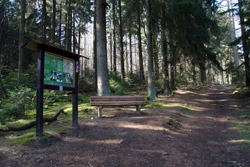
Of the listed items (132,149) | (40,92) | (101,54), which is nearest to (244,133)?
(132,149)

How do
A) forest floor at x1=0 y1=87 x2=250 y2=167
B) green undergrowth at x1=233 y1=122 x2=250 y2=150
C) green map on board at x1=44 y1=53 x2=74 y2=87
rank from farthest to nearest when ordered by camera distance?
green undergrowth at x1=233 y1=122 x2=250 y2=150, green map on board at x1=44 y1=53 x2=74 y2=87, forest floor at x1=0 y1=87 x2=250 y2=167

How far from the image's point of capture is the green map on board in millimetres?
4555

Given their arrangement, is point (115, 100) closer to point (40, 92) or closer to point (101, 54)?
point (101, 54)

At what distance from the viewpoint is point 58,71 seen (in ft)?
16.1

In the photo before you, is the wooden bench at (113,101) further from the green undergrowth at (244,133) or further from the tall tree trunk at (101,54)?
the green undergrowth at (244,133)

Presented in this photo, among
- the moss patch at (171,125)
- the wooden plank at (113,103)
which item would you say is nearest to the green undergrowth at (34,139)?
the wooden plank at (113,103)

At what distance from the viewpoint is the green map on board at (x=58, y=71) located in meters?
4.55

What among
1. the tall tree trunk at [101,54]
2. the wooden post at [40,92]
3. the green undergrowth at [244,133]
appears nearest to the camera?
the wooden post at [40,92]

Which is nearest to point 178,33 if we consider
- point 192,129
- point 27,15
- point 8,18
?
point 192,129

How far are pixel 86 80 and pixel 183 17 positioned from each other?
12.1 meters

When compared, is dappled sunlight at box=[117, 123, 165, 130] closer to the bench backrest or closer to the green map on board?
the bench backrest

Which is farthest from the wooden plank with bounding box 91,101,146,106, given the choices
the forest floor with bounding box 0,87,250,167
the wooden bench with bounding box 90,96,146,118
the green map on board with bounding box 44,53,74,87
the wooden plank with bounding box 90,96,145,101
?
the green map on board with bounding box 44,53,74,87

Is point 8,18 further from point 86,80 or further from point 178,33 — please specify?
point 178,33

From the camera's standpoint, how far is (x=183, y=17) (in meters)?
13.3
